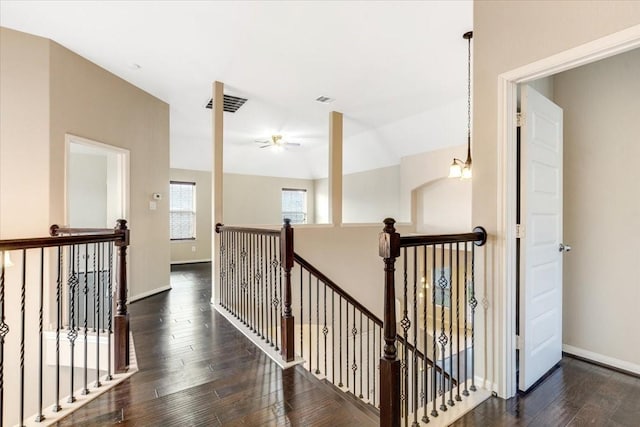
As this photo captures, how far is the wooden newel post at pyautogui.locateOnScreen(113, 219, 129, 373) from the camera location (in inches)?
95.9

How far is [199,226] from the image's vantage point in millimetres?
8398

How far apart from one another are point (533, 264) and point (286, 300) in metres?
1.88

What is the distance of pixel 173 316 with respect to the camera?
3.89 meters

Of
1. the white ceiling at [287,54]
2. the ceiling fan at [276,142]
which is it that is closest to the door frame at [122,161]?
the white ceiling at [287,54]

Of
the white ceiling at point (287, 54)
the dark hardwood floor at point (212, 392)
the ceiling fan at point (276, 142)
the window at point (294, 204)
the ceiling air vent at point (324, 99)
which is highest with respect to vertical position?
the ceiling air vent at point (324, 99)

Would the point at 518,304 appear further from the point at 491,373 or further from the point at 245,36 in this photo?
the point at 245,36

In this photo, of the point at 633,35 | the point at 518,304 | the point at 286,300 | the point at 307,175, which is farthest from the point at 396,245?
the point at 307,175

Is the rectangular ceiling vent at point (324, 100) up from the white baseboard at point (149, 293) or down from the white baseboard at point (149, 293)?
up

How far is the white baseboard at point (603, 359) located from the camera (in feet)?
7.88

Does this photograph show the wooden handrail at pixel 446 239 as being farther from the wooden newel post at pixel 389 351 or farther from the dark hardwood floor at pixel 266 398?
the dark hardwood floor at pixel 266 398

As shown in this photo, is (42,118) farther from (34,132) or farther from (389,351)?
(389,351)

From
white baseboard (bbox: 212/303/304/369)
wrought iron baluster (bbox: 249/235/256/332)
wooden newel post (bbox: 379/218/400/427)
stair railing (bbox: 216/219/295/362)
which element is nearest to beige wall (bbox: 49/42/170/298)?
stair railing (bbox: 216/219/295/362)

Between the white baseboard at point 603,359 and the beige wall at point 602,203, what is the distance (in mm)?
24

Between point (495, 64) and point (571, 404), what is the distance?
2.27m
